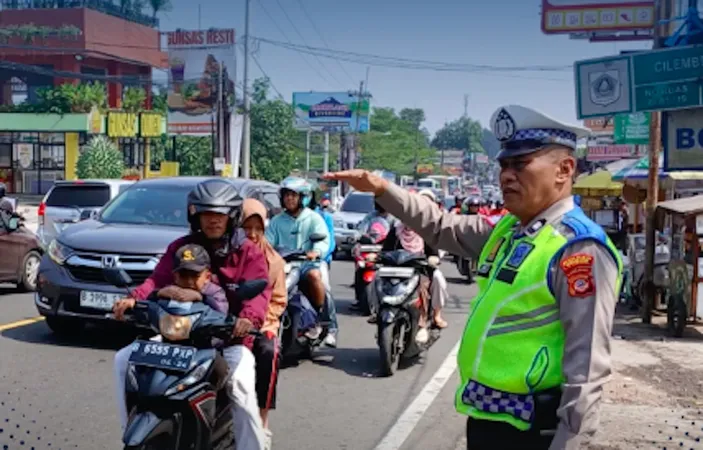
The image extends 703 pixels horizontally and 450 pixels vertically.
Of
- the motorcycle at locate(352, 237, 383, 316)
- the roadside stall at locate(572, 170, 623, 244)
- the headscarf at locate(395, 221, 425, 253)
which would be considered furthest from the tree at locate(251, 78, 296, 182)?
the headscarf at locate(395, 221, 425, 253)

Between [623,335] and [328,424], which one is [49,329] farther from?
[623,335]

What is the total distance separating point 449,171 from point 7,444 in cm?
11287

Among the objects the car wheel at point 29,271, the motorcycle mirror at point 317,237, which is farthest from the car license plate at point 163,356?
the car wheel at point 29,271

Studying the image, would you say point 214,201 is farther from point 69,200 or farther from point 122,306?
point 69,200

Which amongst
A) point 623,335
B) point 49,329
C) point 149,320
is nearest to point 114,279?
point 149,320

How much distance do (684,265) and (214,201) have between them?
7.46 metres

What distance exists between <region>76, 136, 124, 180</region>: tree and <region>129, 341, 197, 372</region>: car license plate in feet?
122

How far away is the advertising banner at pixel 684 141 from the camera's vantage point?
22.6 feet

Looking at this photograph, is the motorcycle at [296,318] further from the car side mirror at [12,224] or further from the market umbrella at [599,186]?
the market umbrella at [599,186]

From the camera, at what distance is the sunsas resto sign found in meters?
46.2

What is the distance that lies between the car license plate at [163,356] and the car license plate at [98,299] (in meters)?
3.92

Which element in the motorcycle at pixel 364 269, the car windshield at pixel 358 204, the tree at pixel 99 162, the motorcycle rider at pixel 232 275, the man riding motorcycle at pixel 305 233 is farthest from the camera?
the tree at pixel 99 162

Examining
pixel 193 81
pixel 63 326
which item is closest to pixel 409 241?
pixel 63 326

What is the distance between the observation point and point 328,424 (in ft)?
19.4
